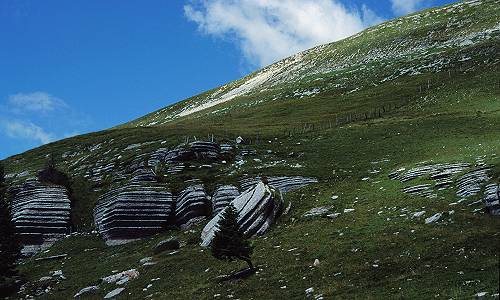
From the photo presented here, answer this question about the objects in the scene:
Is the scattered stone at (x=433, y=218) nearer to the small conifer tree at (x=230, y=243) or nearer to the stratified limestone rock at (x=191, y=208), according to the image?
the small conifer tree at (x=230, y=243)

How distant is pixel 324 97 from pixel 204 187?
79.6m

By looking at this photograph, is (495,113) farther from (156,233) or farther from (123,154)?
(123,154)

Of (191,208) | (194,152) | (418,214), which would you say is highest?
(194,152)

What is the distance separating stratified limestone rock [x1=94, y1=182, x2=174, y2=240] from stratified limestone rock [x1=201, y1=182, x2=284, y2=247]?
916cm

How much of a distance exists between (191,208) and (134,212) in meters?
5.88

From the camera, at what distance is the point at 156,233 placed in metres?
46.7

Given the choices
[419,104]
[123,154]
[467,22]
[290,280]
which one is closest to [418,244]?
[290,280]

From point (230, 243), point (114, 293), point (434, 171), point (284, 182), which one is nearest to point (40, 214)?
point (114, 293)

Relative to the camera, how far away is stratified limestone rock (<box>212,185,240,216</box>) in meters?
46.5

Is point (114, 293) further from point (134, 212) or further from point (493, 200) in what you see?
point (493, 200)

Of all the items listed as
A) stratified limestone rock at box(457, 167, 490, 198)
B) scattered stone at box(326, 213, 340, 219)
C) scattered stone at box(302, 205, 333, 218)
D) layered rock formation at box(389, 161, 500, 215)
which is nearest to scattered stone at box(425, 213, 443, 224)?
layered rock formation at box(389, 161, 500, 215)

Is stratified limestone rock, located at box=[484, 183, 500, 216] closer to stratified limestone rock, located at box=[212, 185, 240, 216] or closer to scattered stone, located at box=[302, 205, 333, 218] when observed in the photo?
scattered stone, located at box=[302, 205, 333, 218]

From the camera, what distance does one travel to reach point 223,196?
48000 millimetres

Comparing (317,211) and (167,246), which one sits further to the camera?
(167,246)
